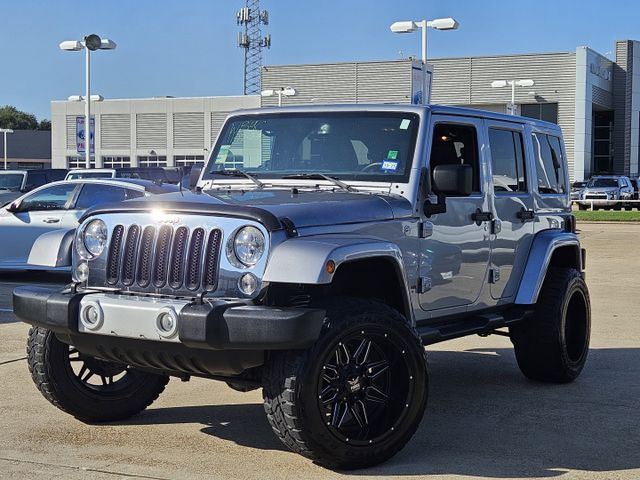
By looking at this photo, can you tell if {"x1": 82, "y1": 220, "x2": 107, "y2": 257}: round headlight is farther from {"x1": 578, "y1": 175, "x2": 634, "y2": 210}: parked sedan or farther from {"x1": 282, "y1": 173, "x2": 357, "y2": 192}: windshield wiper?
{"x1": 578, "y1": 175, "x2": 634, "y2": 210}: parked sedan

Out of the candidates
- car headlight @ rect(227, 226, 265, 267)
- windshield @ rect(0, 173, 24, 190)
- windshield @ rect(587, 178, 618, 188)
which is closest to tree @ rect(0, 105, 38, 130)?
windshield @ rect(587, 178, 618, 188)

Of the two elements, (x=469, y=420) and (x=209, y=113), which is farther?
(x=209, y=113)

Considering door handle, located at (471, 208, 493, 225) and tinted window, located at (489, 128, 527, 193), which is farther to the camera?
tinted window, located at (489, 128, 527, 193)

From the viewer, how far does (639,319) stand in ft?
38.2

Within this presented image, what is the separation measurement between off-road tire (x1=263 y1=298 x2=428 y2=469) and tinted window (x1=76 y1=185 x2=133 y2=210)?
10.5m

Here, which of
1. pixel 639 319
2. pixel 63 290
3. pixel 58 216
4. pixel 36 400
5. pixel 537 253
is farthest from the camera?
pixel 58 216

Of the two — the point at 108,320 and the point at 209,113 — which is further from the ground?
the point at 209,113

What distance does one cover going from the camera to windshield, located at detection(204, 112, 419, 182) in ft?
21.4

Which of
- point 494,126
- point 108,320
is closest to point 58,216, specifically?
point 494,126

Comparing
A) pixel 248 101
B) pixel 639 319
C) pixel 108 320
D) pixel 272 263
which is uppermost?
pixel 248 101

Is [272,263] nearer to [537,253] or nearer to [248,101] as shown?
[537,253]

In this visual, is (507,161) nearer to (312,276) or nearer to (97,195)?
(312,276)

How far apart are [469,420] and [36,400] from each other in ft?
9.85

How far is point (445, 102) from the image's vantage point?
6562 cm
